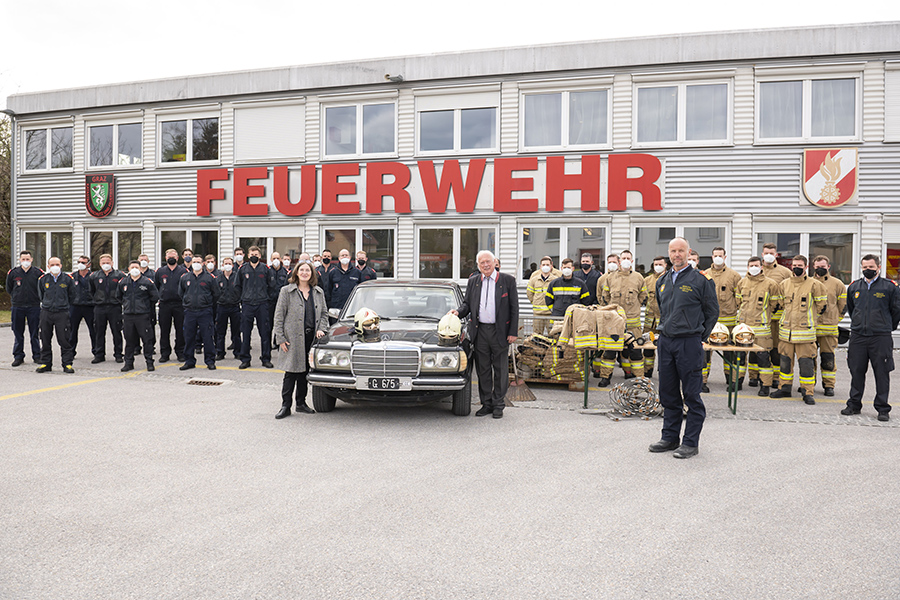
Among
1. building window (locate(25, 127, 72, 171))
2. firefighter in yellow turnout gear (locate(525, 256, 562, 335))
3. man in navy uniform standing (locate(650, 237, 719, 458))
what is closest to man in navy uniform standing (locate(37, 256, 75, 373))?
firefighter in yellow turnout gear (locate(525, 256, 562, 335))

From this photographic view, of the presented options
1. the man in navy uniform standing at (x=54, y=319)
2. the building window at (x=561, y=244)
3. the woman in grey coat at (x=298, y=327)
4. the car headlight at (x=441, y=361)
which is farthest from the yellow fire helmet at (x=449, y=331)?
the building window at (x=561, y=244)

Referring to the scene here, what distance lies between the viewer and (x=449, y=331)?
23.4 feet

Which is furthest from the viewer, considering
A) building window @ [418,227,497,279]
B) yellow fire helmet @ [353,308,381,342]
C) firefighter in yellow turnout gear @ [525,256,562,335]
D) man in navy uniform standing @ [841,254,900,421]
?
building window @ [418,227,497,279]

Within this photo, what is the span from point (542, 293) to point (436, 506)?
6.57m

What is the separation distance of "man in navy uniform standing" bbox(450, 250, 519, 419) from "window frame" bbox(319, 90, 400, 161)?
9.63m

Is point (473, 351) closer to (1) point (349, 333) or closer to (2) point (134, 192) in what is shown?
(1) point (349, 333)

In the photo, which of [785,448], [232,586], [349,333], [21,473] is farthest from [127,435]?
[785,448]

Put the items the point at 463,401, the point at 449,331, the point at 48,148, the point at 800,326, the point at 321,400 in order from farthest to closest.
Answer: the point at 48,148 < the point at 800,326 < the point at 321,400 < the point at 463,401 < the point at 449,331

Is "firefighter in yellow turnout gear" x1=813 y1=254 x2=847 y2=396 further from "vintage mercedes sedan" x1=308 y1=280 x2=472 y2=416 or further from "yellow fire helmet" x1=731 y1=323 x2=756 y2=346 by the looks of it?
"vintage mercedes sedan" x1=308 y1=280 x2=472 y2=416

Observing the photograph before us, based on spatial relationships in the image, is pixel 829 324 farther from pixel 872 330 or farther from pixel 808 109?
pixel 808 109

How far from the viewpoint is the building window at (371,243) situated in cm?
1691

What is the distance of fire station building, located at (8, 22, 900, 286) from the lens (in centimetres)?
1411

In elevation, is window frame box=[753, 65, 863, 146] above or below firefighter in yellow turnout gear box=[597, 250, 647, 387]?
above

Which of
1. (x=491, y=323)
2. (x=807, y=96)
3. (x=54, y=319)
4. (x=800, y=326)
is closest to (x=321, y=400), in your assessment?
(x=491, y=323)
